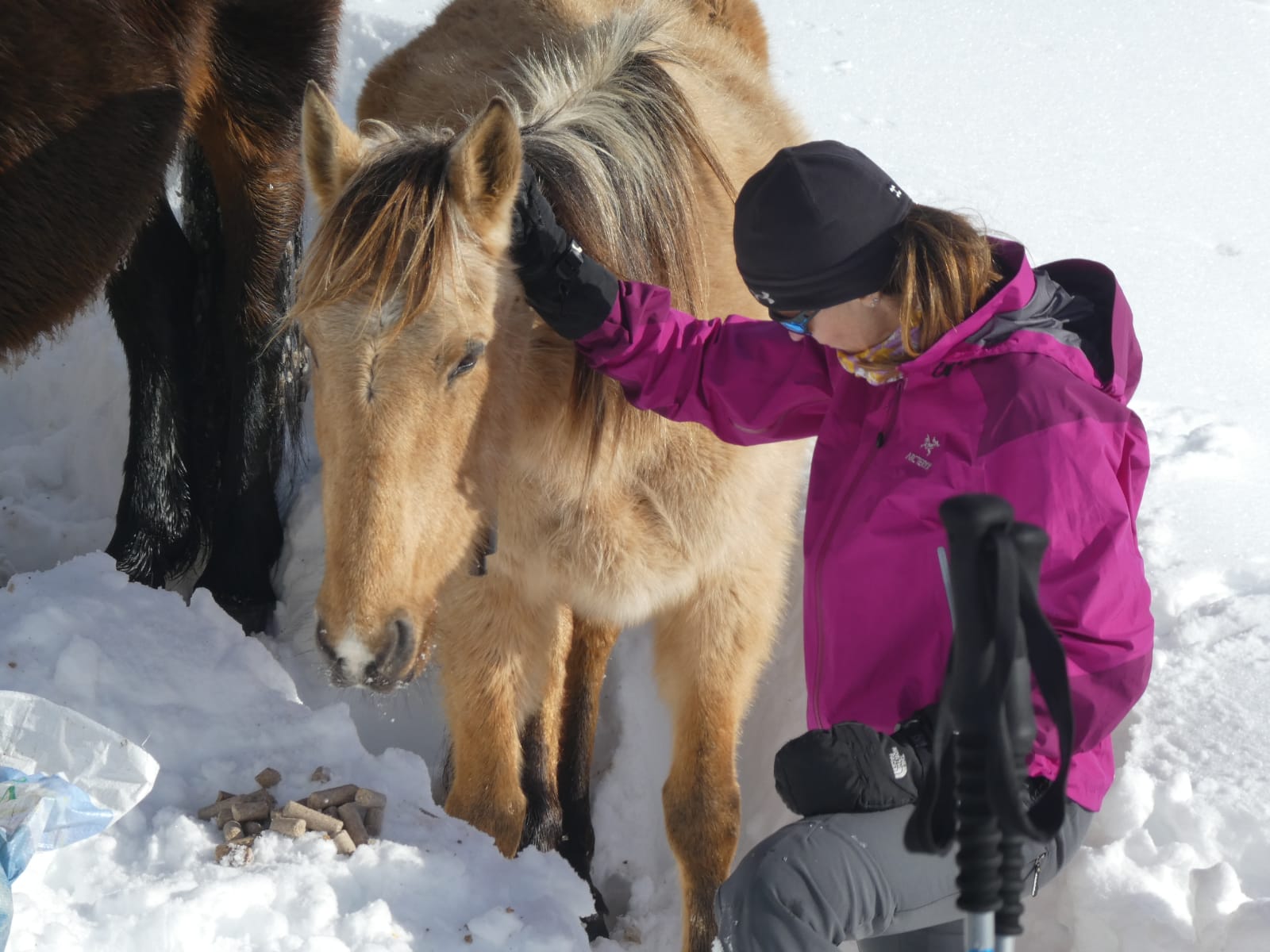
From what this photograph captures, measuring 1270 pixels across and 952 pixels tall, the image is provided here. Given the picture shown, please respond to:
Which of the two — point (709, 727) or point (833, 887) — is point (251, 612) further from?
point (833, 887)

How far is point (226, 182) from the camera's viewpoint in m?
3.57

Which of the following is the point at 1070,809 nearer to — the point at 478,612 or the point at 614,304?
the point at 614,304

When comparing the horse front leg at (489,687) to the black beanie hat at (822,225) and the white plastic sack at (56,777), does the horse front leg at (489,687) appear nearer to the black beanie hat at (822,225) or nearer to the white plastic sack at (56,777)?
the white plastic sack at (56,777)

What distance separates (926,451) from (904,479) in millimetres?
63

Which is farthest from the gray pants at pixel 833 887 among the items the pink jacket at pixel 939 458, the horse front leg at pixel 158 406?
the horse front leg at pixel 158 406

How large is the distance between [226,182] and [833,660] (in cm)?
259

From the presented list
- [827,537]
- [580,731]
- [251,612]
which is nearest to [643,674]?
[580,731]

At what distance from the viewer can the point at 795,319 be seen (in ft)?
6.74

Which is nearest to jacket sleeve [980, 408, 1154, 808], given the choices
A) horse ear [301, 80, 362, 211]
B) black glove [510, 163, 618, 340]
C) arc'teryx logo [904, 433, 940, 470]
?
arc'teryx logo [904, 433, 940, 470]

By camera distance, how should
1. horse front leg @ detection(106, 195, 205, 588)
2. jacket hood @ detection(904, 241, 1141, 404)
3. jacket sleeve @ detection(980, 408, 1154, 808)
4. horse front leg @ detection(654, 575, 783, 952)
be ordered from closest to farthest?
jacket sleeve @ detection(980, 408, 1154, 808)
jacket hood @ detection(904, 241, 1141, 404)
horse front leg @ detection(654, 575, 783, 952)
horse front leg @ detection(106, 195, 205, 588)

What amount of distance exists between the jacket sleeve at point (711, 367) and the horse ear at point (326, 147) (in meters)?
0.55

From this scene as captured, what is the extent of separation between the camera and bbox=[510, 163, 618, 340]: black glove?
2059 mm

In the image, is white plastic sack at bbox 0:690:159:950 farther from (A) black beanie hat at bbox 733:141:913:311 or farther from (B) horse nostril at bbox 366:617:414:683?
(A) black beanie hat at bbox 733:141:913:311

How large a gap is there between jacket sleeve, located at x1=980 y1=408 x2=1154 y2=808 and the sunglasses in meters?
0.42
